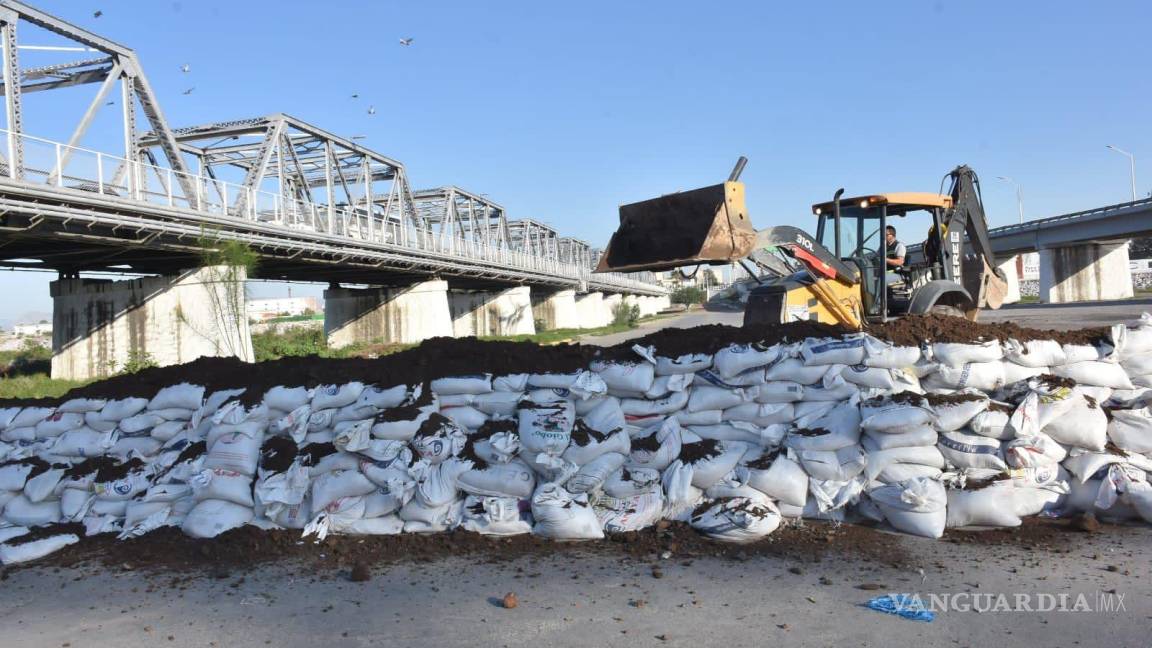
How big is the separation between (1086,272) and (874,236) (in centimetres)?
3762

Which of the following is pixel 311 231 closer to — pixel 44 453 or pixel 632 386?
pixel 44 453

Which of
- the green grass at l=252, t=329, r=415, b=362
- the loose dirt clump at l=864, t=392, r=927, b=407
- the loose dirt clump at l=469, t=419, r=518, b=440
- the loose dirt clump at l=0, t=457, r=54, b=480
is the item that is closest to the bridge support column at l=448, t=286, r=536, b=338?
the green grass at l=252, t=329, r=415, b=362

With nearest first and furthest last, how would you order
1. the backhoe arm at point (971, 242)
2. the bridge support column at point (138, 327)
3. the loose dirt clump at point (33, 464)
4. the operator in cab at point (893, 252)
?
the loose dirt clump at point (33, 464), the operator in cab at point (893, 252), the backhoe arm at point (971, 242), the bridge support column at point (138, 327)

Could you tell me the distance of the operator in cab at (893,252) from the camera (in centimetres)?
659

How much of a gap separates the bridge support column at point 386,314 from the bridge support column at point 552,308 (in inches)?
716

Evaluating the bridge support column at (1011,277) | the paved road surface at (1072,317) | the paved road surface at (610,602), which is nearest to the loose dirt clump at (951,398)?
the paved road surface at (610,602)

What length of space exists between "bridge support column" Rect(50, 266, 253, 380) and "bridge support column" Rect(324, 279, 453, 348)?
37.8 ft

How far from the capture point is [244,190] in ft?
54.5

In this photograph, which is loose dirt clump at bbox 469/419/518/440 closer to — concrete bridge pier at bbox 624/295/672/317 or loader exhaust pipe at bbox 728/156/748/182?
loader exhaust pipe at bbox 728/156/748/182

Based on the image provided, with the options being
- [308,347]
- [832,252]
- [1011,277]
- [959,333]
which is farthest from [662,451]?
[1011,277]

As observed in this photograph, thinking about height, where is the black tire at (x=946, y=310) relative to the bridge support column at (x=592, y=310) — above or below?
below

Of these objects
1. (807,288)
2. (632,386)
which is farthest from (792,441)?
(807,288)

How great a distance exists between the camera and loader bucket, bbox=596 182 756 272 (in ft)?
16.1

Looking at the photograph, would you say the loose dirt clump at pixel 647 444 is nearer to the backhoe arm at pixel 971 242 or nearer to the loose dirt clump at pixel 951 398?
the loose dirt clump at pixel 951 398
